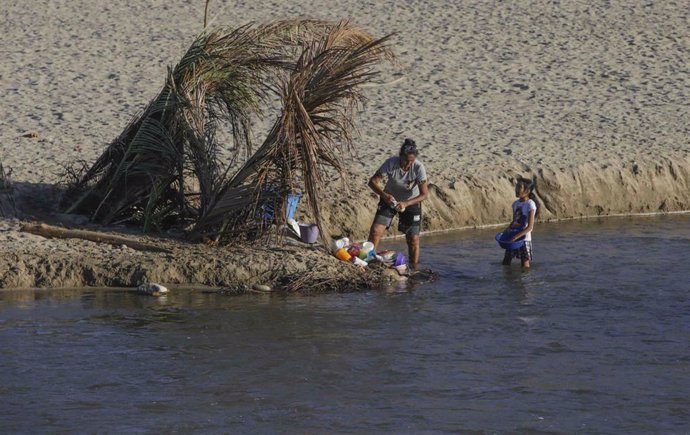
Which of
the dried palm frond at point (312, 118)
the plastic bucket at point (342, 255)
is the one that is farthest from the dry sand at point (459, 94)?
the dried palm frond at point (312, 118)

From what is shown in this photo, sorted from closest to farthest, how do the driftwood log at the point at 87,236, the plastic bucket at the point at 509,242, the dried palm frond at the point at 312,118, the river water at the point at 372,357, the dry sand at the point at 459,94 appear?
the river water at the point at 372,357 < the dried palm frond at the point at 312,118 < the driftwood log at the point at 87,236 < the plastic bucket at the point at 509,242 < the dry sand at the point at 459,94

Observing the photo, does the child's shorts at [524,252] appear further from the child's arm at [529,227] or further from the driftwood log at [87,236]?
the driftwood log at [87,236]

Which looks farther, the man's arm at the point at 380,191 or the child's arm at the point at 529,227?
the child's arm at the point at 529,227

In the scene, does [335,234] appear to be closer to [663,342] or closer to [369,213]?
[369,213]

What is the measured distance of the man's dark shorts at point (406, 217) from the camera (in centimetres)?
1195

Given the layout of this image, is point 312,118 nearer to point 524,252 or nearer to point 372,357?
point 524,252

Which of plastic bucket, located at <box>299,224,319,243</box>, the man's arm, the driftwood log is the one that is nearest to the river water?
the driftwood log

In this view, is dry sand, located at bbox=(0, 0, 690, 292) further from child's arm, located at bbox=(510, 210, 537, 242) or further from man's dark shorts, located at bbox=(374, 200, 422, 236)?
child's arm, located at bbox=(510, 210, 537, 242)

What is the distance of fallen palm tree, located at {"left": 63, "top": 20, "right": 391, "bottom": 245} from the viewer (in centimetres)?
1131

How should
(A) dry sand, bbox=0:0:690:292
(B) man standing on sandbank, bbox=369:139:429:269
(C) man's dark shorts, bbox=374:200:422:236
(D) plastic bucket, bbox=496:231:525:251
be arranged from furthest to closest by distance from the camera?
(A) dry sand, bbox=0:0:690:292 → (D) plastic bucket, bbox=496:231:525:251 → (C) man's dark shorts, bbox=374:200:422:236 → (B) man standing on sandbank, bbox=369:139:429:269

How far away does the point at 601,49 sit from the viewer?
20.2 m

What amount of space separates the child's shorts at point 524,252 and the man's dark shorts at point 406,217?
1014 mm

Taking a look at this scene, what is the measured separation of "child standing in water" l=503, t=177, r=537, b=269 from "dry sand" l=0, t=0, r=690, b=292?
199cm

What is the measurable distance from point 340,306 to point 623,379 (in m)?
Answer: 2.76
